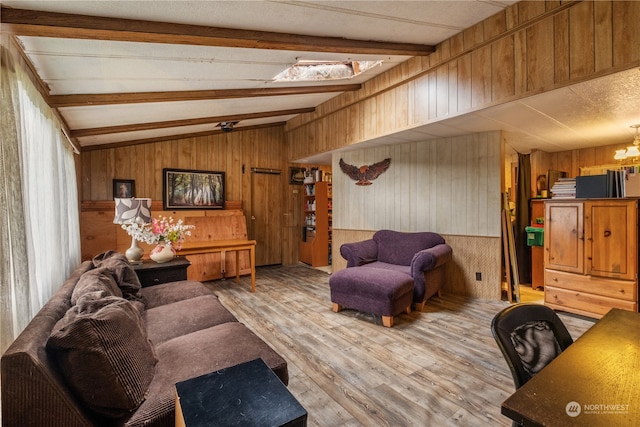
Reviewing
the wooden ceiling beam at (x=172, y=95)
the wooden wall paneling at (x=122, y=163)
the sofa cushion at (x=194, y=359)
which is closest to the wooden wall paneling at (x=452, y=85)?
the wooden ceiling beam at (x=172, y=95)

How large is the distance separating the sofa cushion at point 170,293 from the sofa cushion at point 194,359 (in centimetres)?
91

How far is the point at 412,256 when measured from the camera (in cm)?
379

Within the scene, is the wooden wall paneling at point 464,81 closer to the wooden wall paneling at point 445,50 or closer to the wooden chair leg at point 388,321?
the wooden wall paneling at point 445,50

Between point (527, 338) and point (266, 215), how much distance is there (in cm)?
550

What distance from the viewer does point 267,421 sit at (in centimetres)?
85

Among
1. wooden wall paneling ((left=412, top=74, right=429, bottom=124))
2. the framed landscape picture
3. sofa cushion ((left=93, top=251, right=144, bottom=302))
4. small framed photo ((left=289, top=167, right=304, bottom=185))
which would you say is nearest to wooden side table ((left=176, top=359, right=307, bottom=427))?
sofa cushion ((left=93, top=251, right=144, bottom=302))

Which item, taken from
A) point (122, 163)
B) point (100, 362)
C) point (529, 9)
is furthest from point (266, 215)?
point (100, 362)

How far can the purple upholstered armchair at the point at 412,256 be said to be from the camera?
3.26m

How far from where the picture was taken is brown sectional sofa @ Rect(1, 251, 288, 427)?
0.93 meters

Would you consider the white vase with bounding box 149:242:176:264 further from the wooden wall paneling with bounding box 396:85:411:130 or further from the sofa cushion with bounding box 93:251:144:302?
the wooden wall paneling with bounding box 396:85:411:130

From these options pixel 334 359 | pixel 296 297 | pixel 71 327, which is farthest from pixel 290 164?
pixel 71 327

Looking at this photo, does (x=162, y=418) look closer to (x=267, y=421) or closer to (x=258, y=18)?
(x=267, y=421)

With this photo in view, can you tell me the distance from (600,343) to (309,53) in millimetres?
2841

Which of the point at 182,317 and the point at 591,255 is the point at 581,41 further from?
the point at 182,317
